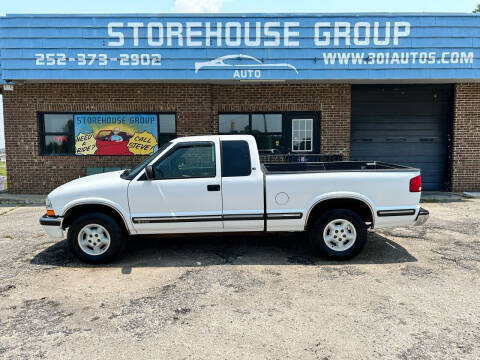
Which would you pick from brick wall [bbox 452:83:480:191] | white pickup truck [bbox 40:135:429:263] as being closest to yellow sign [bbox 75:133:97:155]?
white pickup truck [bbox 40:135:429:263]

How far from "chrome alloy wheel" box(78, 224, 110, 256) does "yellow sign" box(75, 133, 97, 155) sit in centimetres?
667

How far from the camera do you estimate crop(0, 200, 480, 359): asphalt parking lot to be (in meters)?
3.14

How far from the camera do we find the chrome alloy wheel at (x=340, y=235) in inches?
205

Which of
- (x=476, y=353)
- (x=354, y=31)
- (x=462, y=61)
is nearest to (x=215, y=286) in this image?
(x=476, y=353)

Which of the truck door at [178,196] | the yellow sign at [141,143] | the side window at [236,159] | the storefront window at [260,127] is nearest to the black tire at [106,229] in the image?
the truck door at [178,196]

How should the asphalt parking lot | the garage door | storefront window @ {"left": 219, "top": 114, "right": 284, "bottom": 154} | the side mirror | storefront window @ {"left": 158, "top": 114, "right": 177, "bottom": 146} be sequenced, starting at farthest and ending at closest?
1. the garage door
2. storefront window @ {"left": 219, "top": 114, "right": 284, "bottom": 154}
3. storefront window @ {"left": 158, "top": 114, "right": 177, "bottom": 146}
4. the side mirror
5. the asphalt parking lot

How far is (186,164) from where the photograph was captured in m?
5.18

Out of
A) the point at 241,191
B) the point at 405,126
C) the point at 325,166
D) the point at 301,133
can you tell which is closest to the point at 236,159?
the point at 241,191

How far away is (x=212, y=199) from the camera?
511cm

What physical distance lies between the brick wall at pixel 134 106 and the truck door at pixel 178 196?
6.13m

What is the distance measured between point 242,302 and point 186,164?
2.13 m

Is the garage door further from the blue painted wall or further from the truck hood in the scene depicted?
the truck hood

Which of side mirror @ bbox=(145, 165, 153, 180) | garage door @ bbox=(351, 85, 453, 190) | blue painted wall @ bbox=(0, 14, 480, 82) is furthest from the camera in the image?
garage door @ bbox=(351, 85, 453, 190)

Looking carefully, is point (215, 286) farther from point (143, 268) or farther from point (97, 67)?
point (97, 67)
